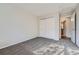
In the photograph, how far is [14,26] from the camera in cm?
411

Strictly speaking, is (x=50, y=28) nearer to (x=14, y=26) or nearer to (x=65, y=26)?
(x=65, y=26)

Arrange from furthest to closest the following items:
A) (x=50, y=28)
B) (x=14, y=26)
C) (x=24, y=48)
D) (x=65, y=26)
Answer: (x=65, y=26), (x=50, y=28), (x=14, y=26), (x=24, y=48)

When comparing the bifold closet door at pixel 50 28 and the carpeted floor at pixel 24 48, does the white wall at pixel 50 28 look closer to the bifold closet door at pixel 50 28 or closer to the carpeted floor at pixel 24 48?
the bifold closet door at pixel 50 28

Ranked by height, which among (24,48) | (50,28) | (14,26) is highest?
(14,26)

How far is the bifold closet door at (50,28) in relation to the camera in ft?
17.6

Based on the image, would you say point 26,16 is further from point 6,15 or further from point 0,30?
point 0,30

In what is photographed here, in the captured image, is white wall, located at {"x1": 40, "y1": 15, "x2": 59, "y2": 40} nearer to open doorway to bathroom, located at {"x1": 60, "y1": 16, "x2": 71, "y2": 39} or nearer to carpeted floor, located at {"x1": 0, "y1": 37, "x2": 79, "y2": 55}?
carpeted floor, located at {"x1": 0, "y1": 37, "x2": 79, "y2": 55}

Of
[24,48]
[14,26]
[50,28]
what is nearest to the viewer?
[24,48]

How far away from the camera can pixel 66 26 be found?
6.92m

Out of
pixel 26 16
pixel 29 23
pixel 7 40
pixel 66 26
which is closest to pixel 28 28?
pixel 29 23

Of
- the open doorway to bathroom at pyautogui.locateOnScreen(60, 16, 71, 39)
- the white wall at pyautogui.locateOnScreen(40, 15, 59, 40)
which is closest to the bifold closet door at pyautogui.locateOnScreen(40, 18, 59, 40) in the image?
the white wall at pyautogui.locateOnScreen(40, 15, 59, 40)

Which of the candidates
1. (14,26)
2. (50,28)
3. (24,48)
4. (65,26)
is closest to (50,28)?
(50,28)

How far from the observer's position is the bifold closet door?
5.38 metres

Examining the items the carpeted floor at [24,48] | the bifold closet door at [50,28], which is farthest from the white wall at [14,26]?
the bifold closet door at [50,28]
